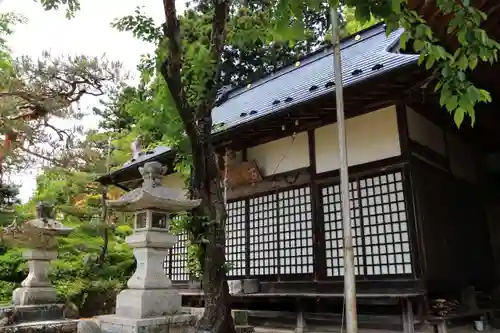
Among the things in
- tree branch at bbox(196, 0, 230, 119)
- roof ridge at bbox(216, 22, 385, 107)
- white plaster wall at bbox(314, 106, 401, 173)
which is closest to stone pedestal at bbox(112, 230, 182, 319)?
tree branch at bbox(196, 0, 230, 119)

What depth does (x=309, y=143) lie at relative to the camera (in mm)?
8430

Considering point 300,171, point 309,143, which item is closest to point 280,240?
point 300,171

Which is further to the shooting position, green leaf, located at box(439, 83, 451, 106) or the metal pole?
the metal pole

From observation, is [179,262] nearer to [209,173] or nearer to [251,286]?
[251,286]

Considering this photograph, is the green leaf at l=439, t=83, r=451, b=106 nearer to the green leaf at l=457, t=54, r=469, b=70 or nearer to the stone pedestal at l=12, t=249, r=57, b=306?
the green leaf at l=457, t=54, r=469, b=70

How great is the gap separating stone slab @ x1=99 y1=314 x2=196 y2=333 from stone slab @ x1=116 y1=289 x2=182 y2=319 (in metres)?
0.12

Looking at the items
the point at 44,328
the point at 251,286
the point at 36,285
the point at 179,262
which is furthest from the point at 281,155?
the point at 36,285

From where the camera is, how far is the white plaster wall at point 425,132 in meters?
7.43

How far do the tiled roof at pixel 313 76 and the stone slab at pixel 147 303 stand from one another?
11.1 ft

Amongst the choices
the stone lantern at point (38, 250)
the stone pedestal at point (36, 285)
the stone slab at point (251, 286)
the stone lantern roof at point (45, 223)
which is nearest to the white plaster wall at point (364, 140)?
the stone slab at point (251, 286)

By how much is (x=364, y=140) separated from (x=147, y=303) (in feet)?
15.6

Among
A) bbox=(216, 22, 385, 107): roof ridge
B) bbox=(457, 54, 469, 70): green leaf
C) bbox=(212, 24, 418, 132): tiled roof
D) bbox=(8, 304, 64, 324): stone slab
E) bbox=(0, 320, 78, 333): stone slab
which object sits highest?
bbox=(216, 22, 385, 107): roof ridge

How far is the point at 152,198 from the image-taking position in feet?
A: 19.9

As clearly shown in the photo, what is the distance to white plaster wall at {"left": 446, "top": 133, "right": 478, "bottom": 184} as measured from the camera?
897 centimetres
